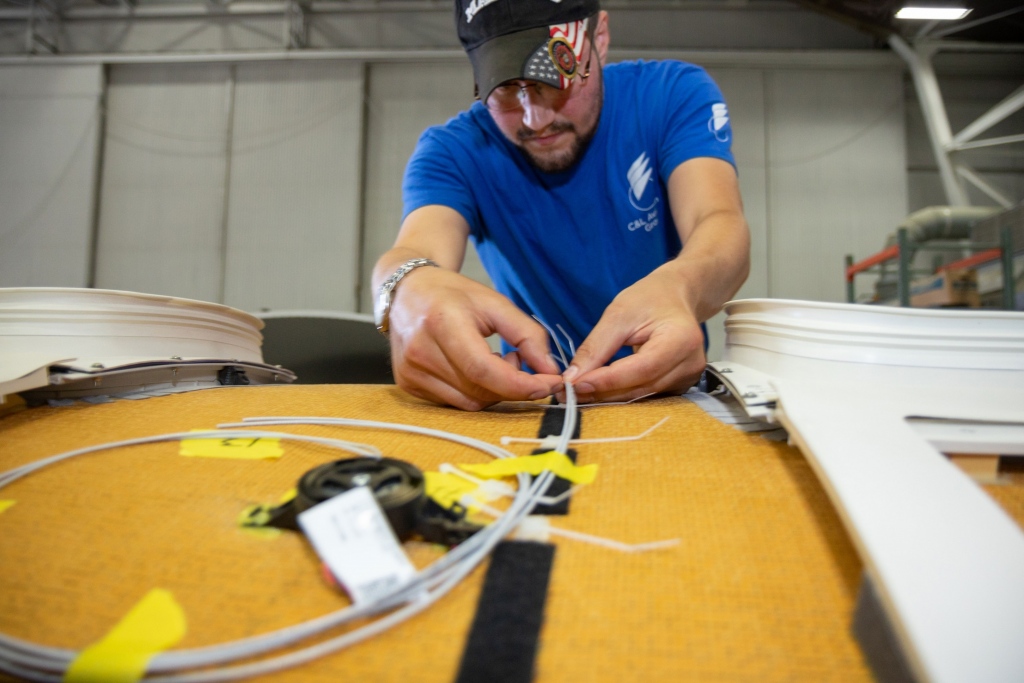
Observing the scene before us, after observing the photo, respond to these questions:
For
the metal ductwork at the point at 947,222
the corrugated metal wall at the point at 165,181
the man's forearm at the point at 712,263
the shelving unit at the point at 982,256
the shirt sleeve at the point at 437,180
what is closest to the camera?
the man's forearm at the point at 712,263

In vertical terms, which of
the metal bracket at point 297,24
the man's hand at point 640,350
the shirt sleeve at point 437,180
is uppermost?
the metal bracket at point 297,24

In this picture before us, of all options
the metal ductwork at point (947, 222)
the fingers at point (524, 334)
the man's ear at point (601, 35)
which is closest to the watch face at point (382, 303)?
the fingers at point (524, 334)

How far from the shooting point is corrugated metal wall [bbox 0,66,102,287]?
3.77m

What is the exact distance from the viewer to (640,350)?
542mm

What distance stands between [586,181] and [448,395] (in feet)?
1.86

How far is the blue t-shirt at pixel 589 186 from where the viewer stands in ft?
3.02

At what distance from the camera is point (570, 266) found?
1.00 metres

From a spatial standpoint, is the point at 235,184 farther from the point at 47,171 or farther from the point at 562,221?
the point at 562,221

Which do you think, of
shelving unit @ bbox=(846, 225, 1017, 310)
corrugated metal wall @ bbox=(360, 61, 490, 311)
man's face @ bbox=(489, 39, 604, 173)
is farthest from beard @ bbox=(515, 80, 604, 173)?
corrugated metal wall @ bbox=(360, 61, 490, 311)

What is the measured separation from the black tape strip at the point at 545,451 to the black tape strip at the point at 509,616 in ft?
0.12

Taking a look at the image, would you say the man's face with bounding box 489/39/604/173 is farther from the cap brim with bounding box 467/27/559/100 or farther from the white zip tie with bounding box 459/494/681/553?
the white zip tie with bounding box 459/494/681/553

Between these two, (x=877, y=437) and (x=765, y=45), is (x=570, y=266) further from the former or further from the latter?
(x=765, y=45)

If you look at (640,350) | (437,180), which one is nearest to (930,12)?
(437,180)

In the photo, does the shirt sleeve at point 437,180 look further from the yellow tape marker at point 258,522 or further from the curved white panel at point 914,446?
the yellow tape marker at point 258,522
